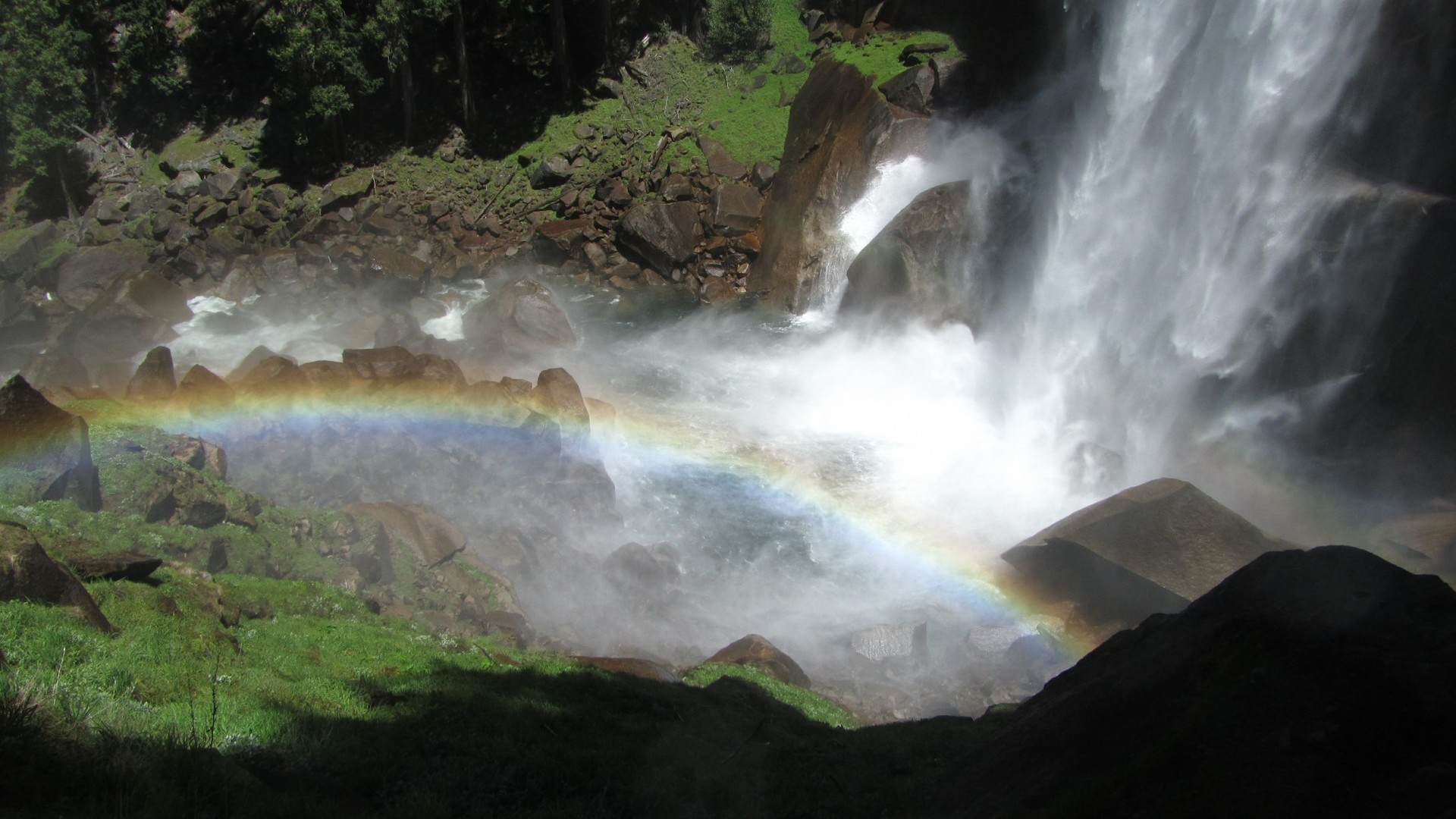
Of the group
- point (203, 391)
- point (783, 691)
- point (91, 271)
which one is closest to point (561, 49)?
point (91, 271)

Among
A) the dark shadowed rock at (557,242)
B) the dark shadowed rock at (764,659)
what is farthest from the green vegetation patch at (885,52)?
the dark shadowed rock at (764,659)

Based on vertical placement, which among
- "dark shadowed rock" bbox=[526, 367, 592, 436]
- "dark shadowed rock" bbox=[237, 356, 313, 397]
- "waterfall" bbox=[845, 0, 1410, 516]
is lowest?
"dark shadowed rock" bbox=[237, 356, 313, 397]

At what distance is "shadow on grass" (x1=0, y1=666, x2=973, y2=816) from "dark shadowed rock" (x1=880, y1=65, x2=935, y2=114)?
22.8m

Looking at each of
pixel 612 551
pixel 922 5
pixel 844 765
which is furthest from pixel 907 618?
pixel 922 5

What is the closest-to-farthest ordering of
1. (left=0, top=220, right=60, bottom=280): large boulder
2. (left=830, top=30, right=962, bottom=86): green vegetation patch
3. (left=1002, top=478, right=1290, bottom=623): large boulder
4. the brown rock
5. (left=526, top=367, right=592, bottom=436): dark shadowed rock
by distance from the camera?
(left=1002, top=478, right=1290, bottom=623): large boulder → the brown rock → (left=526, top=367, right=592, bottom=436): dark shadowed rock → (left=0, top=220, right=60, bottom=280): large boulder → (left=830, top=30, right=962, bottom=86): green vegetation patch

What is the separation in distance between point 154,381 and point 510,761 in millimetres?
16894

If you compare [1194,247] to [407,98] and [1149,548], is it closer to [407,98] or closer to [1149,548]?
[1149,548]

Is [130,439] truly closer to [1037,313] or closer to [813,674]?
[813,674]

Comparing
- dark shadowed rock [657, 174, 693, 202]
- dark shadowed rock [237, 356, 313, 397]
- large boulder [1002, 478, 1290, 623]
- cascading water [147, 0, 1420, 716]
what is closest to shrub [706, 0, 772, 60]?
dark shadowed rock [657, 174, 693, 202]

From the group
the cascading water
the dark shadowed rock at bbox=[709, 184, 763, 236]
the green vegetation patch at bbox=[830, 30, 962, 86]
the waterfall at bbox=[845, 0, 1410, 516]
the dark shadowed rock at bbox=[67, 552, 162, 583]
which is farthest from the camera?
the dark shadowed rock at bbox=[709, 184, 763, 236]

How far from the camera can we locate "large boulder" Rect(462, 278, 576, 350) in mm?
24656

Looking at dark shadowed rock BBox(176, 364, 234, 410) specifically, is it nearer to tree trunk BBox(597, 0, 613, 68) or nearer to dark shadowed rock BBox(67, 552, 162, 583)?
dark shadowed rock BBox(67, 552, 162, 583)

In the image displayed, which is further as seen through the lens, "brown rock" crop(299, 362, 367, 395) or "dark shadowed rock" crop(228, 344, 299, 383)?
"dark shadowed rock" crop(228, 344, 299, 383)

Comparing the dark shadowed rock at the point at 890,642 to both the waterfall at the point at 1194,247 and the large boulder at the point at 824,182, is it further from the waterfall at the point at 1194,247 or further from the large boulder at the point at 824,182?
the large boulder at the point at 824,182
